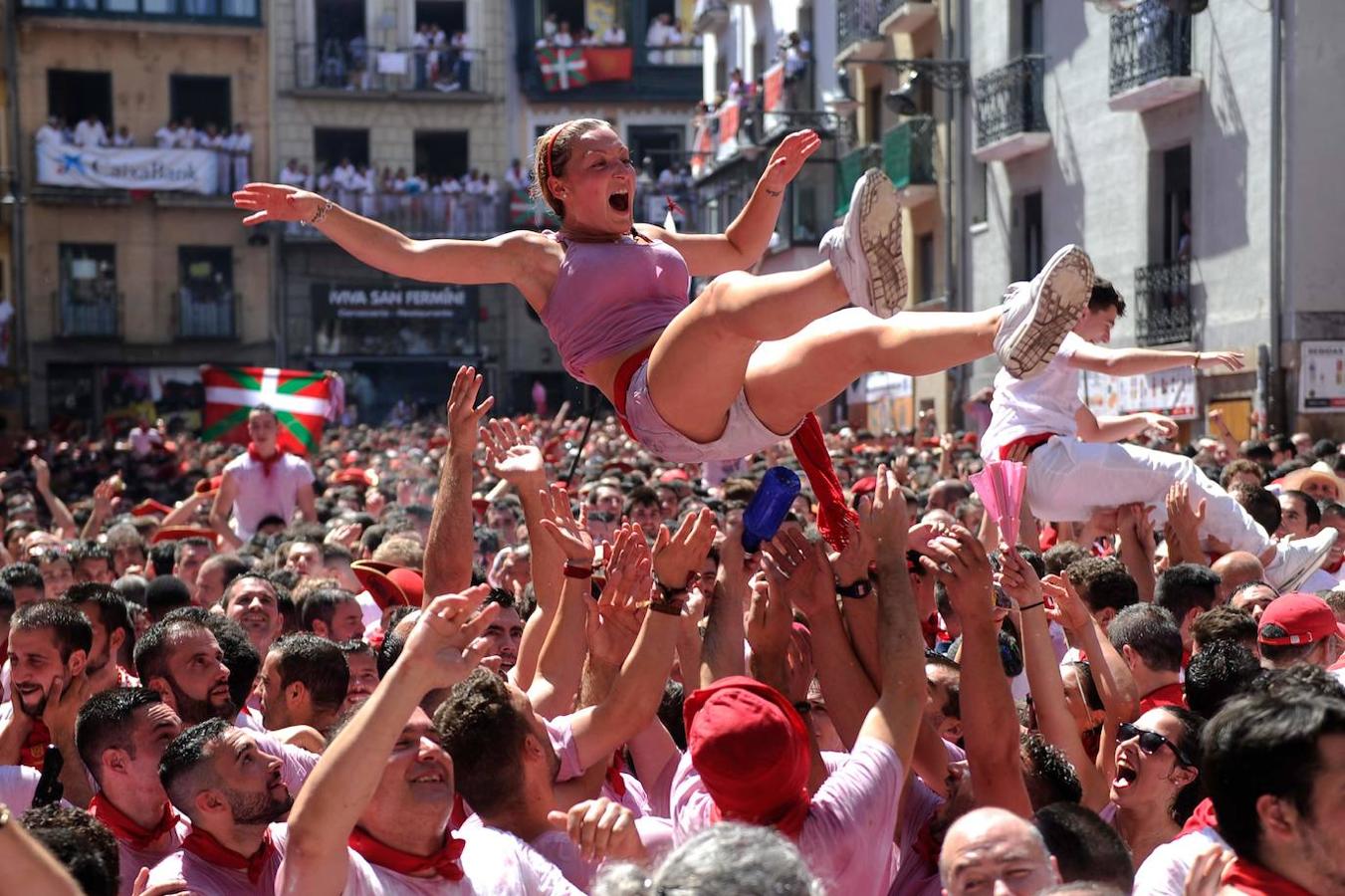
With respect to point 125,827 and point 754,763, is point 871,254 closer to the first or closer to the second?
point 754,763

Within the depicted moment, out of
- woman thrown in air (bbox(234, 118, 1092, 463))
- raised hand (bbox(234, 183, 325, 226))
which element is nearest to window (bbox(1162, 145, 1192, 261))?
woman thrown in air (bbox(234, 118, 1092, 463))

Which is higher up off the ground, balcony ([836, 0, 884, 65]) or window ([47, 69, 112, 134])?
window ([47, 69, 112, 134])

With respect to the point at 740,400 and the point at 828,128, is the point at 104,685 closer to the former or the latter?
the point at 740,400

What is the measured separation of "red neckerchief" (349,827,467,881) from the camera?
3666 millimetres

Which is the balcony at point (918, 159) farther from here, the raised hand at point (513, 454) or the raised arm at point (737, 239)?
the raised hand at point (513, 454)

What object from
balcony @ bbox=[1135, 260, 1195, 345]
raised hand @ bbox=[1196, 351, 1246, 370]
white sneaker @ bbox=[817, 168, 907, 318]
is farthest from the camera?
balcony @ bbox=[1135, 260, 1195, 345]

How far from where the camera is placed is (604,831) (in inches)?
139

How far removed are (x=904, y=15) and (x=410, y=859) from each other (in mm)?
22051

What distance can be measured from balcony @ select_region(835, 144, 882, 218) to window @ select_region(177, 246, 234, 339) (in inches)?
626

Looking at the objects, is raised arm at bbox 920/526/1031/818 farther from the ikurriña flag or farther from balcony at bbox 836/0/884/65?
balcony at bbox 836/0/884/65

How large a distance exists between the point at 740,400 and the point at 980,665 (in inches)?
59.6

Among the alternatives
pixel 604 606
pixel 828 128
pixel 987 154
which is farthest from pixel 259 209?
pixel 828 128

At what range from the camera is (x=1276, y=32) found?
16547 mm

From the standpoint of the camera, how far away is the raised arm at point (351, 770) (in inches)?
130
